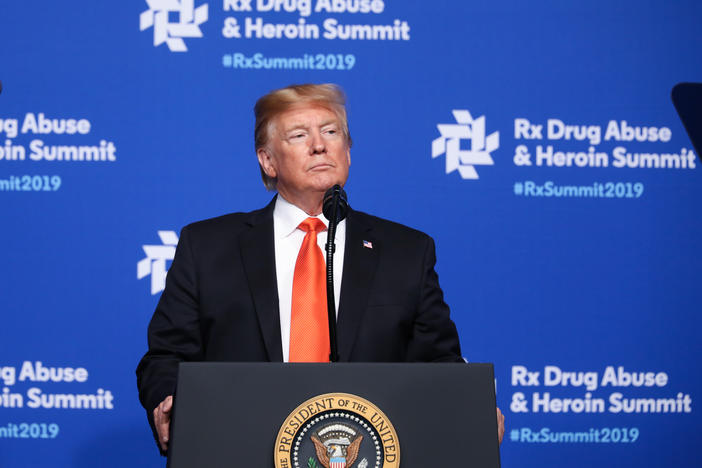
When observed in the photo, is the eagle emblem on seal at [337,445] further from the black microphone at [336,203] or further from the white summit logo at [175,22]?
the white summit logo at [175,22]

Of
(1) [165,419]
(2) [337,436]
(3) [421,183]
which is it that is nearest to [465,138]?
(3) [421,183]

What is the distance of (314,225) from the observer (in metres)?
1.92

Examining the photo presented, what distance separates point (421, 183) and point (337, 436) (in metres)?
1.85

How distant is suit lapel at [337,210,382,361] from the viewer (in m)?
1.75

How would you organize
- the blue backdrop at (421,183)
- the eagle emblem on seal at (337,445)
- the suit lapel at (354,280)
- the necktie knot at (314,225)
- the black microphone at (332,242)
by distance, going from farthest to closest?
the blue backdrop at (421,183), the necktie knot at (314,225), the suit lapel at (354,280), the black microphone at (332,242), the eagle emblem on seal at (337,445)

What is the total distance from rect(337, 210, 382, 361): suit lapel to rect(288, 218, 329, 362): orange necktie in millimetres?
47

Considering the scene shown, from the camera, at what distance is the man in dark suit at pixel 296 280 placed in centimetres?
178

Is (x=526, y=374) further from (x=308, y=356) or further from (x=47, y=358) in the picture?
(x=47, y=358)

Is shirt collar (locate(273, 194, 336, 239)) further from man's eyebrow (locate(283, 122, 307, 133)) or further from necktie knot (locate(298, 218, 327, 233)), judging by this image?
man's eyebrow (locate(283, 122, 307, 133))

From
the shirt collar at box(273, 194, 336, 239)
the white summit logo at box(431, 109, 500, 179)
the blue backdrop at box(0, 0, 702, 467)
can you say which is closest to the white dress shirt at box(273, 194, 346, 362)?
the shirt collar at box(273, 194, 336, 239)

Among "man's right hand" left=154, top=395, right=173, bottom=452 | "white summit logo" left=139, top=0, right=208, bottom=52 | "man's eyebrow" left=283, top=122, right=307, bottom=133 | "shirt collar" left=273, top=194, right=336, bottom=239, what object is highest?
"white summit logo" left=139, top=0, right=208, bottom=52

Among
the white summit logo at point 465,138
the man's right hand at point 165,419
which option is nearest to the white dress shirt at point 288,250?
the man's right hand at point 165,419

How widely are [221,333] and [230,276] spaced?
0.47ft

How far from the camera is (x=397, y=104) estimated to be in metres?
2.81
